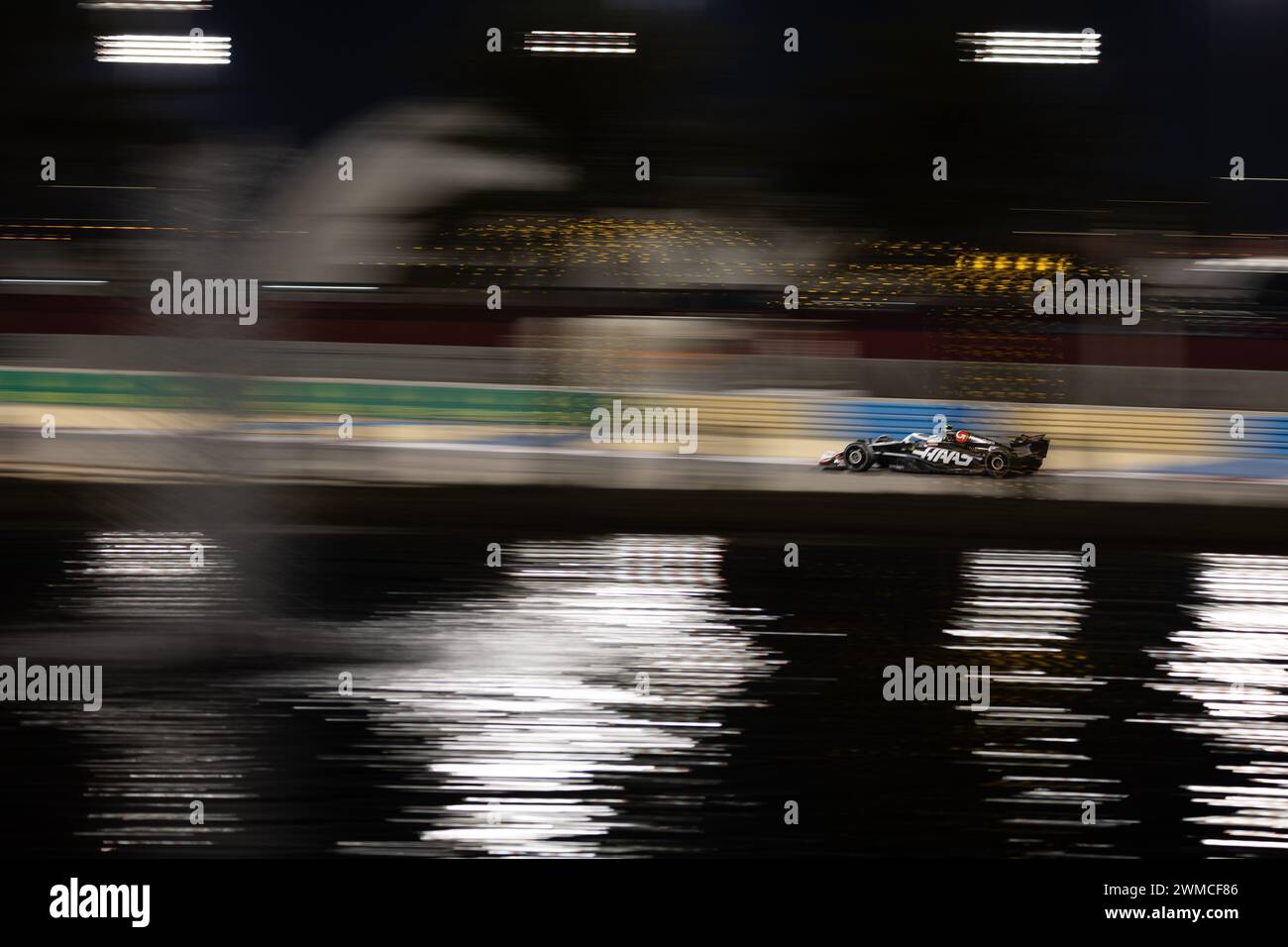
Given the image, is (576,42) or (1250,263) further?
(1250,263)

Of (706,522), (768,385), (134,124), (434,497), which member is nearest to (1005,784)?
(134,124)

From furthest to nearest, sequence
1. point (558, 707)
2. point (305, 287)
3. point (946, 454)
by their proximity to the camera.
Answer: point (946, 454), point (558, 707), point (305, 287)

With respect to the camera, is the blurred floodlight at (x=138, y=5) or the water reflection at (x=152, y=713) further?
the blurred floodlight at (x=138, y=5)

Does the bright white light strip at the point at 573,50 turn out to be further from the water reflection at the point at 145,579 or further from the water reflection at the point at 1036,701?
the water reflection at the point at 145,579

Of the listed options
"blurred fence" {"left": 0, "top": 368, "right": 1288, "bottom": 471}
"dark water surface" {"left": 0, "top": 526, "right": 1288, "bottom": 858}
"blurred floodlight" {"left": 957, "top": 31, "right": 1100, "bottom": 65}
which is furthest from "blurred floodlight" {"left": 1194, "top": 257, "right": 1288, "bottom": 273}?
"blurred fence" {"left": 0, "top": 368, "right": 1288, "bottom": 471}

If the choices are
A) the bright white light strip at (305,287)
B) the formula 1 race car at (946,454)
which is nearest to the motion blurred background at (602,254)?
the bright white light strip at (305,287)

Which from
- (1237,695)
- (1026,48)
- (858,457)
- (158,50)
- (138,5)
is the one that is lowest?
A: (1237,695)

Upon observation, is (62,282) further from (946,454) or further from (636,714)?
(946,454)

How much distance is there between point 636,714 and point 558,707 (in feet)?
1.00

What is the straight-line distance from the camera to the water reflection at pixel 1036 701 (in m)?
3.59

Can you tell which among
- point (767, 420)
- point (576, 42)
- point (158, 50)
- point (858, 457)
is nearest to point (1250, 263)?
point (576, 42)

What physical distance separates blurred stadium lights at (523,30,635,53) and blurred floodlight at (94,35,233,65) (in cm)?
121

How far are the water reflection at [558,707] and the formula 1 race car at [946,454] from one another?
605 centimetres

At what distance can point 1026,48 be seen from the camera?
371 cm
